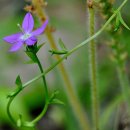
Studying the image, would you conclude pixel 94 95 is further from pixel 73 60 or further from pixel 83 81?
pixel 73 60

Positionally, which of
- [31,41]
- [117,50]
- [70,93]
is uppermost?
[31,41]

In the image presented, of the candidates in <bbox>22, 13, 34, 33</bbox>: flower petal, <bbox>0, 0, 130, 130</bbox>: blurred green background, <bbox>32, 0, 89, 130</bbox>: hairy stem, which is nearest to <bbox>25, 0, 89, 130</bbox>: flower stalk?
<bbox>32, 0, 89, 130</bbox>: hairy stem

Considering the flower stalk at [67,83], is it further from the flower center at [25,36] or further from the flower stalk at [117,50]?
the flower center at [25,36]

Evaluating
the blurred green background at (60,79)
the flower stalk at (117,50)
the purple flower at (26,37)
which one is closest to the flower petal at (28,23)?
the purple flower at (26,37)

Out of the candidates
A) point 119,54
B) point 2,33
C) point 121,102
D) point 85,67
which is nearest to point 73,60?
point 85,67

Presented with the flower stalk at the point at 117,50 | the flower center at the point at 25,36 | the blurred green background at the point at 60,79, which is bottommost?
the blurred green background at the point at 60,79

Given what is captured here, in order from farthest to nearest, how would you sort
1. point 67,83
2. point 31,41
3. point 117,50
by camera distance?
point 67,83 → point 117,50 → point 31,41

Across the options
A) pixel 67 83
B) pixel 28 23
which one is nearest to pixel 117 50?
pixel 67 83

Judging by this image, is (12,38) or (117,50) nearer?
(12,38)

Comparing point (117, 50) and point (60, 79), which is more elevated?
point (117, 50)

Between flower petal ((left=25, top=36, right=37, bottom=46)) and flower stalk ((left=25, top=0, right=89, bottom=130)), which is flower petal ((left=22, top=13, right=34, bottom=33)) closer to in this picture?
flower petal ((left=25, top=36, right=37, bottom=46))

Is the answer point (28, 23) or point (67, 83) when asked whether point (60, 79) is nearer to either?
point (67, 83)

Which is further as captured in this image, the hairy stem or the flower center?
the hairy stem

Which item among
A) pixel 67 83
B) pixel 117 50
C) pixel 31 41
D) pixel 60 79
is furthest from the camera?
pixel 60 79
